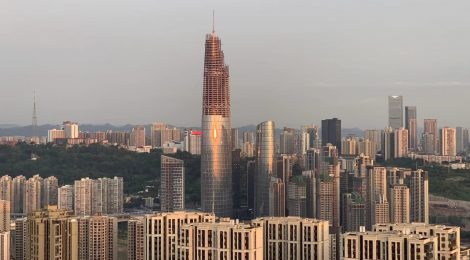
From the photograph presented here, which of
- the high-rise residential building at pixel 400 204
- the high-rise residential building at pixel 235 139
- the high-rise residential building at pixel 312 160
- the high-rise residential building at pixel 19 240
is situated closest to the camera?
the high-rise residential building at pixel 19 240

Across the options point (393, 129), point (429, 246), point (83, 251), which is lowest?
point (83, 251)

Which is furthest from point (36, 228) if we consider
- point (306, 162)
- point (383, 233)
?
point (306, 162)

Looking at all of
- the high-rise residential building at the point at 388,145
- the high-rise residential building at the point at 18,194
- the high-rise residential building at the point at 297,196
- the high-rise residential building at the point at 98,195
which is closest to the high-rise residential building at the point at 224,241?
the high-rise residential building at the point at 297,196

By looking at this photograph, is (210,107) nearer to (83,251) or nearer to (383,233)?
(83,251)

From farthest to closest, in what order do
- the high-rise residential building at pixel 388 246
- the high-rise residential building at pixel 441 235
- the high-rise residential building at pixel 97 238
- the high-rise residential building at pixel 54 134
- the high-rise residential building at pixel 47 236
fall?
the high-rise residential building at pixel 54 134 < the high-rise residential building at pixel 97 238 < the high-rise residential building at pixel 47 236 < the high-rise residential building at pixel 441 235 < the high-rise residential building at pixel 388 246

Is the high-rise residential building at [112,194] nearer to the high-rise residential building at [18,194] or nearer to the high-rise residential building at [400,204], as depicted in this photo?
the high-rise residential building at [18,194]

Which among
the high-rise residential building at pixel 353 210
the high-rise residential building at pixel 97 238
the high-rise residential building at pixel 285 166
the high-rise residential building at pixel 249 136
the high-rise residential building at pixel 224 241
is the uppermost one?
the high-rise residential building at pixel 249 136
